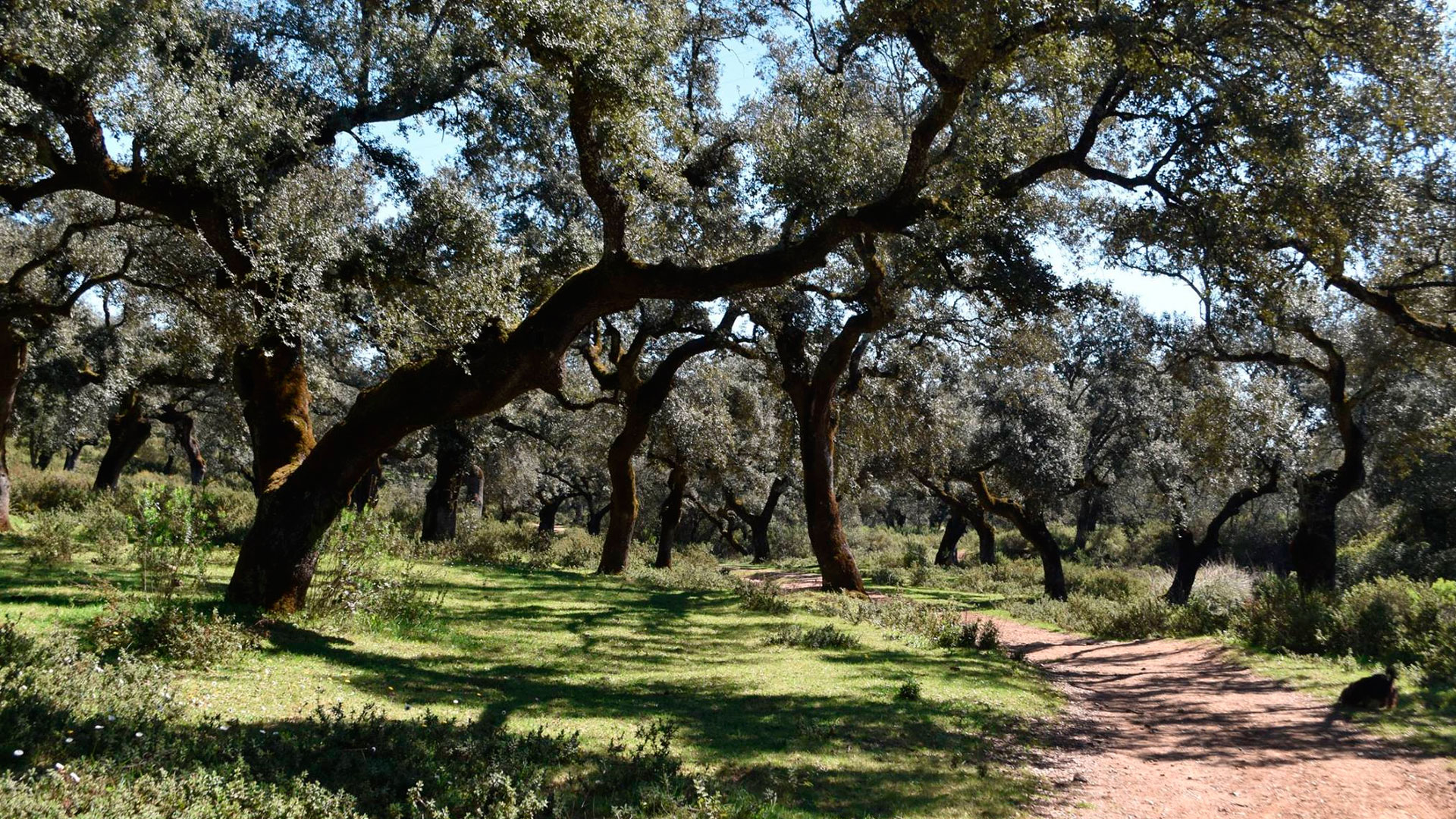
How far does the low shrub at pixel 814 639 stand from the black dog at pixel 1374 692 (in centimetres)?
600

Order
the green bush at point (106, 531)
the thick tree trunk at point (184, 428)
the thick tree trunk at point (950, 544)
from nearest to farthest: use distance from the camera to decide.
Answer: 1. the green bush at point (106, 531)
2. the thick tree trunk at point (184, 428)
3. the thick tree trunk at point (950, 544)

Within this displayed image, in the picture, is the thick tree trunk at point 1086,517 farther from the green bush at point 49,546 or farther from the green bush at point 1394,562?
the green bush at point 49,546

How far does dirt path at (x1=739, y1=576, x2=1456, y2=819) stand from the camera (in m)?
6.60

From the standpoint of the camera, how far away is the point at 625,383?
63.7 feet

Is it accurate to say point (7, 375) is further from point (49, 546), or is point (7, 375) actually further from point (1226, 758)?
point (1226, 758)

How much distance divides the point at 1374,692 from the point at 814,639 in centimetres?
674

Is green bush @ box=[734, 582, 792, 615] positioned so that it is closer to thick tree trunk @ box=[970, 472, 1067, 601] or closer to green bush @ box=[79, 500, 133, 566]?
green bush @ box=[79, 500, 133, 566]

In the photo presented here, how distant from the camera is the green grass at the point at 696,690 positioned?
20.8 feet

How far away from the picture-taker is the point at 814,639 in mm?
12570

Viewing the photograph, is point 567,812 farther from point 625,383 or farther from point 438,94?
point 625,383

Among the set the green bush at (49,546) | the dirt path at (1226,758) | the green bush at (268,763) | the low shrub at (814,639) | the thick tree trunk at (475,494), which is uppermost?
the thick tree trunk at (475,494)

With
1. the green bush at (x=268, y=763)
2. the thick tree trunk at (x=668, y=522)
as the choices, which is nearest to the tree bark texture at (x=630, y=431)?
the thick tree trunk at (x=668, y=522)

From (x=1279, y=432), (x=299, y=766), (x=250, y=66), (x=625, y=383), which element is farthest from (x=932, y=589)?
(x=299, y=766)

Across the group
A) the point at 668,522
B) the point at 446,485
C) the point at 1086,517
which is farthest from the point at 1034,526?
the point at 446,485
